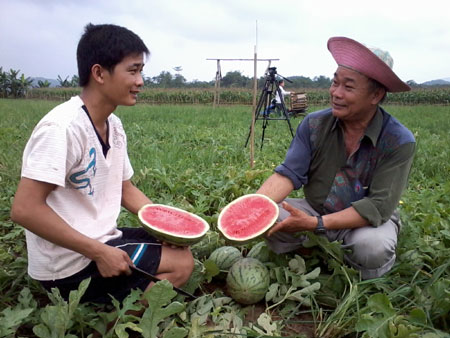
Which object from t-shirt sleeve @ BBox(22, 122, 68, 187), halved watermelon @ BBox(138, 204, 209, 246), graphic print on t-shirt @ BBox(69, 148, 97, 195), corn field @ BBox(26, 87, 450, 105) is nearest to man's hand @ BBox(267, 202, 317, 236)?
halved watermelon @ BBox(138, 204, 209, 246)

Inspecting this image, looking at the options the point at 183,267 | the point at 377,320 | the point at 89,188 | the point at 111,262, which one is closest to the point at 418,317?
the point at 377,320

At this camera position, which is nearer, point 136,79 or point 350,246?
point 136,79

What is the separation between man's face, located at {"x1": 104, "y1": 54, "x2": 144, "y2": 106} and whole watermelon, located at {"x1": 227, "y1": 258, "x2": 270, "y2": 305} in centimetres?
108

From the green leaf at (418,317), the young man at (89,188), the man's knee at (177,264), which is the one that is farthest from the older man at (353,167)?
the young man at (89,188)

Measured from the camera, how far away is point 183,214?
2.32 m

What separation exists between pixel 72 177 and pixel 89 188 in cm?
11

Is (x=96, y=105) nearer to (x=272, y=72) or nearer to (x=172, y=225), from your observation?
(x=172, y=225)

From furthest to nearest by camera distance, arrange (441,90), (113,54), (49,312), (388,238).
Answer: (441,90) < (388,238) < (113,54) < (49,312)

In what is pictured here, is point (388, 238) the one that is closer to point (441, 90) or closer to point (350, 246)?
point (350, 246)

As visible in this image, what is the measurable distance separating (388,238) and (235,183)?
173 centimetres

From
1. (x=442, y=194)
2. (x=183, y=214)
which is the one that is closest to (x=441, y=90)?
(x=442, y=194)

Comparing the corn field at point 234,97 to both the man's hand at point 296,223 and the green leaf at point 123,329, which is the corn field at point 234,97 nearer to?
the man's hand at point 296,223

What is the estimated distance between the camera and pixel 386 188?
220cm

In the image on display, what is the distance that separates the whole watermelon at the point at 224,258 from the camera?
2.31 metres
